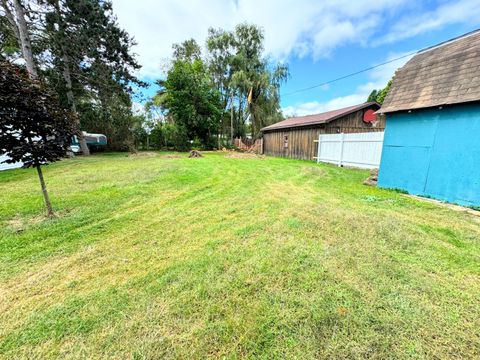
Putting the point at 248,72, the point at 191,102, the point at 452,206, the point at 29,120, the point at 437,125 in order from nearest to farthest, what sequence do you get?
the point at 29,120
the point at 452,206
the point at 437,125
the point at 191,102
the point at 248,72

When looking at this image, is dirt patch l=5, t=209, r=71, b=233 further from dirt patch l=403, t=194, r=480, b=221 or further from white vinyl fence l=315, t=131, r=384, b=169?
Answer: white vinyl fence l=315, t=131, r=384, b=169

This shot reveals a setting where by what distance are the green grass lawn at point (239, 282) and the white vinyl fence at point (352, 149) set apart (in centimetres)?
535

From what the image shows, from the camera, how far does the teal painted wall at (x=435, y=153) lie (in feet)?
13.9

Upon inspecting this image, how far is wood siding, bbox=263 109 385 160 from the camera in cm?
1236

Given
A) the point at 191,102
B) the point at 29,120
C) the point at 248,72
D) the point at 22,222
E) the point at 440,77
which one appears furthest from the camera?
the point at 248,72

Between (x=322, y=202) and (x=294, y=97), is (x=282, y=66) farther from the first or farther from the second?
(x=322, y=202)

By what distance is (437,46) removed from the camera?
573 cm

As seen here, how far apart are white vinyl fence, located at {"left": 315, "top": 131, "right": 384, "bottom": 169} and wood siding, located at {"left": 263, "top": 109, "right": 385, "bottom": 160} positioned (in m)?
0.96

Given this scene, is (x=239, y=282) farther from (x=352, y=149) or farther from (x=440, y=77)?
(x=352, y=149)

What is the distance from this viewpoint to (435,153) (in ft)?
15.8

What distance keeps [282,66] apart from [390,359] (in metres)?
23.7

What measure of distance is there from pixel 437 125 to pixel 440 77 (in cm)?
126

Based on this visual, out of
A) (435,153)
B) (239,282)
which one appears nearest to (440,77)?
(435,153)

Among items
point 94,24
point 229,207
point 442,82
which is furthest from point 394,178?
point 94,24
